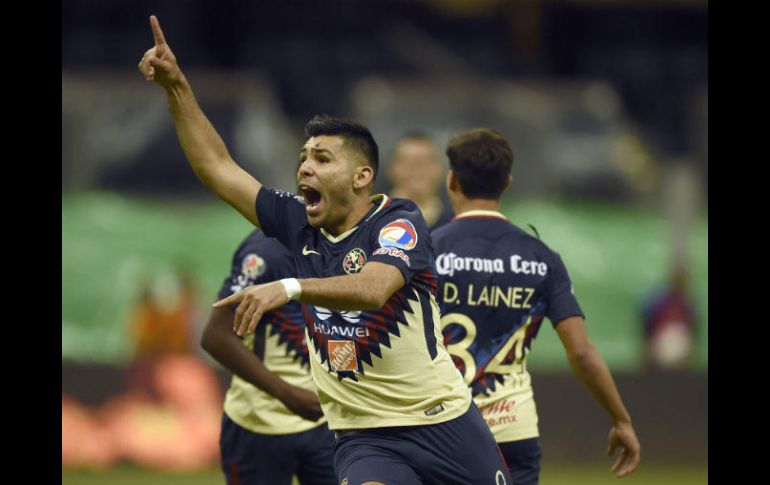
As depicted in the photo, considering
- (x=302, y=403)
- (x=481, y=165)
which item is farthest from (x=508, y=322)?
(x=302, y=403)

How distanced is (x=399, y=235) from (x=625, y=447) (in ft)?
6.81

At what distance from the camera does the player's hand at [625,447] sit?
22.0ft

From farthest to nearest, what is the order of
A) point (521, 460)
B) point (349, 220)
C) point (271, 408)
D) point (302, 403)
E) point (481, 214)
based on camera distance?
point (271, 408) → point (481, 214) → point (521, 460) → point (302, 403) → point (349, 220)

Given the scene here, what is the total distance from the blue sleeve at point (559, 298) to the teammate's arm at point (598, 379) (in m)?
0.04

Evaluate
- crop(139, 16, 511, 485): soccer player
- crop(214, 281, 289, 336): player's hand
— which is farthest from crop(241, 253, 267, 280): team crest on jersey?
crop(214, 281, 289, 336): player's hand

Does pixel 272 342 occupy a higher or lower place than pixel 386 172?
lower

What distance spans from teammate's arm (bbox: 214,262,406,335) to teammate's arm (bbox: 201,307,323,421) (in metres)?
1.41

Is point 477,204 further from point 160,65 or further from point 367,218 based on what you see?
point 160,65

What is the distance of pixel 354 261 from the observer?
5641 millimetres

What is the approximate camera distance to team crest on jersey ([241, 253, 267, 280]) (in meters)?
6.86

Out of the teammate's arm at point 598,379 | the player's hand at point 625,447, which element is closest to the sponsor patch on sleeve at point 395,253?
the teammate's arm at point 598,379

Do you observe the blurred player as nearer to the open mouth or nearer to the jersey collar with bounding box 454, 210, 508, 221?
the jersey collar with bounding box 454, 210, 508, 221

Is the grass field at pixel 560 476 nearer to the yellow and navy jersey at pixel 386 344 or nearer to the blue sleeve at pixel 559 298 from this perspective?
the blue sleeve at pixel 559 298

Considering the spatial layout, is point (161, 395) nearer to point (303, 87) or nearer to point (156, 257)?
point (156, 257)
